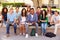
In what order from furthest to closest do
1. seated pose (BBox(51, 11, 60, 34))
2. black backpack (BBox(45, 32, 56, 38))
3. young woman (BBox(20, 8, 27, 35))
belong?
seated pose (BBox(51, 11, 60, 34))
young woman (BBox(20, 8, 27, 35))
black backpack (BBox(45, 32, 56, 38))

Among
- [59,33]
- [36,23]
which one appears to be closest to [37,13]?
[36,23]

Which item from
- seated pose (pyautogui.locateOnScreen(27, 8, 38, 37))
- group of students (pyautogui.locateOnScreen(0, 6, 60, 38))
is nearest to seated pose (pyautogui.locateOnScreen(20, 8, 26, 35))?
group of students (pyautogui.locateOnScreen(0, 6, 60, 38))

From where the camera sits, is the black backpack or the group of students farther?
the group of students

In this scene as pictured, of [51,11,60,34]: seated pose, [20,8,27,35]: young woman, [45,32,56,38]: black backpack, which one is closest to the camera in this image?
[45,32,56,38]: black backpack

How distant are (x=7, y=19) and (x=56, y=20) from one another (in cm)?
202

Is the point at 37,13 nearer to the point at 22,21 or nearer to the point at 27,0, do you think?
the point at 22,21

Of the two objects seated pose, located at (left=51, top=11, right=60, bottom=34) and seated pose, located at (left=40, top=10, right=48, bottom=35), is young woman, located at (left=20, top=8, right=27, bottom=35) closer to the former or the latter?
seated pose, located at (left=40, top=10, right=48, bottom=35)

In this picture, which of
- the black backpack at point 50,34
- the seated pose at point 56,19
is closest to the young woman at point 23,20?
the black backpack at point 50,34

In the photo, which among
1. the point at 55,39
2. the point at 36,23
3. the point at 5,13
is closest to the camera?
the point at 55,39

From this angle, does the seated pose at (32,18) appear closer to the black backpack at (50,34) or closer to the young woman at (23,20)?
the young woman at (23,20)

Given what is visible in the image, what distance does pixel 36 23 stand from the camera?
351 inches

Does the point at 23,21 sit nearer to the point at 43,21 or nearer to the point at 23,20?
the point at 23,20

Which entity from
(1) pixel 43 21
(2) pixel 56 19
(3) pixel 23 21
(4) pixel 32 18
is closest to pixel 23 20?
(3) pixel 23 21

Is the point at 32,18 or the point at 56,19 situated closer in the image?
the point at 32,18
